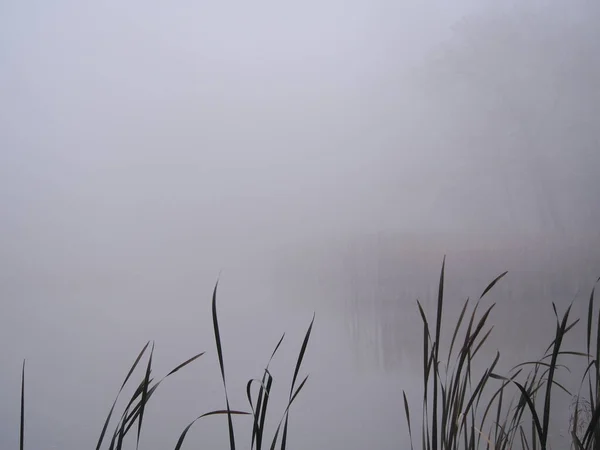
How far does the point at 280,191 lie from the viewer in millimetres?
1278

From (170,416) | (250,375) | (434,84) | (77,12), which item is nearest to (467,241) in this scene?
(434,84)

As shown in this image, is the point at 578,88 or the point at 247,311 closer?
the point at 247,311

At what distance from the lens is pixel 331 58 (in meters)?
1.30

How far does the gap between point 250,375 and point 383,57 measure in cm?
93

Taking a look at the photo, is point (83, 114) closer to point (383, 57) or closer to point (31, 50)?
point (31, 50)

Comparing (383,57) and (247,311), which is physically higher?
(383,57)

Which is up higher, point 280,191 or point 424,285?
point 280,191

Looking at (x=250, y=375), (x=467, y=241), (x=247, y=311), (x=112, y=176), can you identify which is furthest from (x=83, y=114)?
(x=467, y=241)

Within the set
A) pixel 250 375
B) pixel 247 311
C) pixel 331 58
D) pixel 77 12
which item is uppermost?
pixel 77 12

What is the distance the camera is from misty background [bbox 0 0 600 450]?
121 centimetres

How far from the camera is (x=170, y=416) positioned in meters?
1.20

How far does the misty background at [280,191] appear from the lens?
1.21m

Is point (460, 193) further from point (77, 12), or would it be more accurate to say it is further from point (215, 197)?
Answer: point (77, 12)

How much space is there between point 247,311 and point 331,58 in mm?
725
